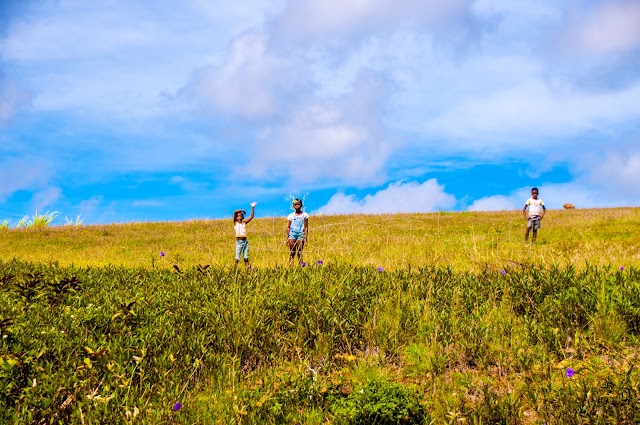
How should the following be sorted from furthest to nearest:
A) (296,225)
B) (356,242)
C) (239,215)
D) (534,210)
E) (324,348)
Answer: (534,210) < (239,215) < (356,242) < (296,225) < (324,348)

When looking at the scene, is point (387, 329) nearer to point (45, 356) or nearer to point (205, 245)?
point (45, 356)

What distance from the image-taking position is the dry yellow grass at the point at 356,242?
1259 cm

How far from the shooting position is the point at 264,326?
583 centimetres

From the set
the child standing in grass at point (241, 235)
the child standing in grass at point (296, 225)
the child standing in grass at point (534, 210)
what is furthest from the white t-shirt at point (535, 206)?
the child standing in grass at point (241, 235)

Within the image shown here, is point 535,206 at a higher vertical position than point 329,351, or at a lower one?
higher

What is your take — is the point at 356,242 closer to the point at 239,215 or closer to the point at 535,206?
the point at 239,215

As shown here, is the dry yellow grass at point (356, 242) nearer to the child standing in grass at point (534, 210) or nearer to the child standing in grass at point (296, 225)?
the child standing in grass at point (296, 225)

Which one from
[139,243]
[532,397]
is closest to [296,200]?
[532,397]

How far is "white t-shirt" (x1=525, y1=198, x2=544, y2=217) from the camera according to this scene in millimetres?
18969

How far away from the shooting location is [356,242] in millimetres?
14281

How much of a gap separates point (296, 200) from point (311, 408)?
9.06 meters

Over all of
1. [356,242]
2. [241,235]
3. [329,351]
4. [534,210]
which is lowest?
[329,351]

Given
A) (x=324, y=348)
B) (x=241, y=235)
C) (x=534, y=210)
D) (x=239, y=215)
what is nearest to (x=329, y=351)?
(x=324, y=348)

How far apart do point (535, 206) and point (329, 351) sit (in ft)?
50.9
